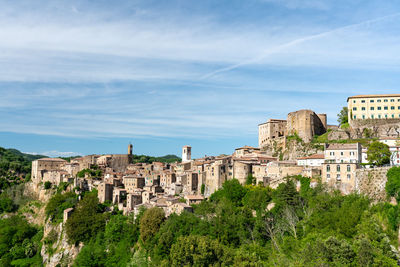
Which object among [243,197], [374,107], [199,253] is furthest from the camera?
[374,107]

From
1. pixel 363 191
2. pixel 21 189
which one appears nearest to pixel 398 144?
pixel 363 191

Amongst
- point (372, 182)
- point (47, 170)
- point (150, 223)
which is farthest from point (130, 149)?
point (372, 182)

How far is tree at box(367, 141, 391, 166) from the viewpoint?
5394 centimetres

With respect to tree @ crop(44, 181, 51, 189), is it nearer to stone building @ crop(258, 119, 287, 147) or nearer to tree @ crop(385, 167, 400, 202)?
stone building @ crop(258, 119, 287, 147)

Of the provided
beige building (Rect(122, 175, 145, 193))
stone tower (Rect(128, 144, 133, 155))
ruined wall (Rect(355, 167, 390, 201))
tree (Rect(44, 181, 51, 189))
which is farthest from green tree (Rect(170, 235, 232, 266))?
stone tower (Rect(128, 144, 133, 155))

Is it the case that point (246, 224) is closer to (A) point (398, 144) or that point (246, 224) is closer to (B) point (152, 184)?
(A) point (398, 144)

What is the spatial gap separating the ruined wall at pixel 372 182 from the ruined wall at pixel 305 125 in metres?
21.5

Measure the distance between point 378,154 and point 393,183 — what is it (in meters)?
9.43

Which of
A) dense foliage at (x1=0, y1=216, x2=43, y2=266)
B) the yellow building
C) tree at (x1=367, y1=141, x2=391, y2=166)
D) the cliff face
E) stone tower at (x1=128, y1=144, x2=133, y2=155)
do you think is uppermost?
the yellow building

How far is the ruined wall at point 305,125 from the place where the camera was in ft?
238

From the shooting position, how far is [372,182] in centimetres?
4859

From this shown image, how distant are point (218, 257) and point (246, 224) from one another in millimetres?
8820

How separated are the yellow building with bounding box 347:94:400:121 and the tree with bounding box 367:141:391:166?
1724cm

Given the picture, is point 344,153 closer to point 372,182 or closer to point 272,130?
point 372,182
